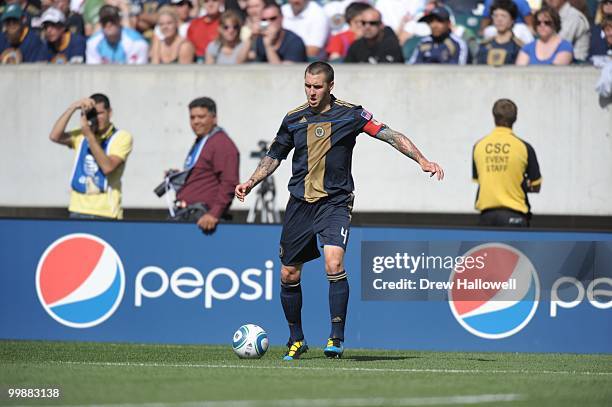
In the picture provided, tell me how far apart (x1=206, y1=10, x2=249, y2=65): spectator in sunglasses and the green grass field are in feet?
24.1

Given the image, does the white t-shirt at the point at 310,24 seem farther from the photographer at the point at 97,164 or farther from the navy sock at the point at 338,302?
the navy sock at the point at 338,302

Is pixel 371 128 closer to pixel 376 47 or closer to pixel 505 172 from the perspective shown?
pixel 505 172

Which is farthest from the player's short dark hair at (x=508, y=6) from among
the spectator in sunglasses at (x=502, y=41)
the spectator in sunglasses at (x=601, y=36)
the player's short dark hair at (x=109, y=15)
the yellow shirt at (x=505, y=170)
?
the player's short dark hair at (x=109, y=15)

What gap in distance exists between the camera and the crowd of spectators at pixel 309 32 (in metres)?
17.2

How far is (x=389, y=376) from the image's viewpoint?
905 centimetres

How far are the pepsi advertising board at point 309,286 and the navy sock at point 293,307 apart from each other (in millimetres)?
2481

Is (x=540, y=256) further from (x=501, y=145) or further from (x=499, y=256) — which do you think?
(x=501, y=145)

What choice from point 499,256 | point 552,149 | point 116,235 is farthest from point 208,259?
point 552,149

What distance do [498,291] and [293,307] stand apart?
3143 mm

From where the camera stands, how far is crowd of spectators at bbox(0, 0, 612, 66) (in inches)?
675

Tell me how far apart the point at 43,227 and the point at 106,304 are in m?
1.17

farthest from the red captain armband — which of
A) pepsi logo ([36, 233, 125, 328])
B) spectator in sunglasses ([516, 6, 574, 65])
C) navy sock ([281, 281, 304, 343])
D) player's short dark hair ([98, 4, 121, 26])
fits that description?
player's short dark hair ([98, 4, 121, 26])

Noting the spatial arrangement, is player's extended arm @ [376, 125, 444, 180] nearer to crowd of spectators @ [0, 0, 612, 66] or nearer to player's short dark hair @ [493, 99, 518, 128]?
player's short dark hair @ [493, 99, 518, 128]

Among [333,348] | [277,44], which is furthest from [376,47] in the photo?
[333,348]
